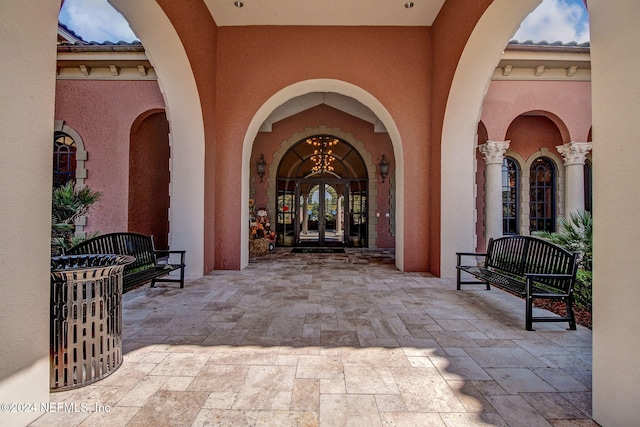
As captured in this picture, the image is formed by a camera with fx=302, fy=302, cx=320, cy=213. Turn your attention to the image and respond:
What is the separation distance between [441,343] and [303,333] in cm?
128

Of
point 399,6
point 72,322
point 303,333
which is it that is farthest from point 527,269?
point 399,6

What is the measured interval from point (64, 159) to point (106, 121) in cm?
161

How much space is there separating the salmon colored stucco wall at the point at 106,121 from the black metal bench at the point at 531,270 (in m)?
→ 7.85

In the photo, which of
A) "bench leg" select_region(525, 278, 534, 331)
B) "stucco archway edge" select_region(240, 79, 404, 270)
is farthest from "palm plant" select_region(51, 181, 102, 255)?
"bench leg" select_region(525, 278, 534, 331)

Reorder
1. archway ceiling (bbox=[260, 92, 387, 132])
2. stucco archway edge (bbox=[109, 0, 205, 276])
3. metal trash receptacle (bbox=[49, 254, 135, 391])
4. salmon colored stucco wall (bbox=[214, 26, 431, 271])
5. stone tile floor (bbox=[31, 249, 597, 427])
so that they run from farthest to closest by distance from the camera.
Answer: archway ceiling (bbox=[260, 92, 387, 132]) → salmon colored stucco wall (bbox=[214, 26, 431, 271]) → stucco archway edge (bbox=[109, 0, 205, 276]) → metal trash receptacle (bbox=[49, 254, 135, 391]) → stone tile floor (bbox=[31, 249, 597, 427])

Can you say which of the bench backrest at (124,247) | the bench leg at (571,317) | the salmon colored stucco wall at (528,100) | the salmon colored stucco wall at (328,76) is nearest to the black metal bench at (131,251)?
the bench backrest at (124,247)

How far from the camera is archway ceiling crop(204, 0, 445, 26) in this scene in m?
5.48

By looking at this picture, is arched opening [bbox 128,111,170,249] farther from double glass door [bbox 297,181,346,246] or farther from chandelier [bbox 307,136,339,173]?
double glass door [bbox 297,181,346,246]

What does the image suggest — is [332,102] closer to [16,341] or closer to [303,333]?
[303,333]

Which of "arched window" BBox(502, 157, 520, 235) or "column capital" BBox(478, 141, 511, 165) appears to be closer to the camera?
"column capital" BBox(478, 141, 511, 165)

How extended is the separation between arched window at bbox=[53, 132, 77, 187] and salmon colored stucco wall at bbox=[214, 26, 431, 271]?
4.62 m

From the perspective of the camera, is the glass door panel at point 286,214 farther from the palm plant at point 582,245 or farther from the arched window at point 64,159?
the palm plant at point 582,245

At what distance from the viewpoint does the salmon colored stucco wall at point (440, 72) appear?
4871 millimetres

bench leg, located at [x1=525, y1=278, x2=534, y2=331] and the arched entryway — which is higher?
the arched entryway
